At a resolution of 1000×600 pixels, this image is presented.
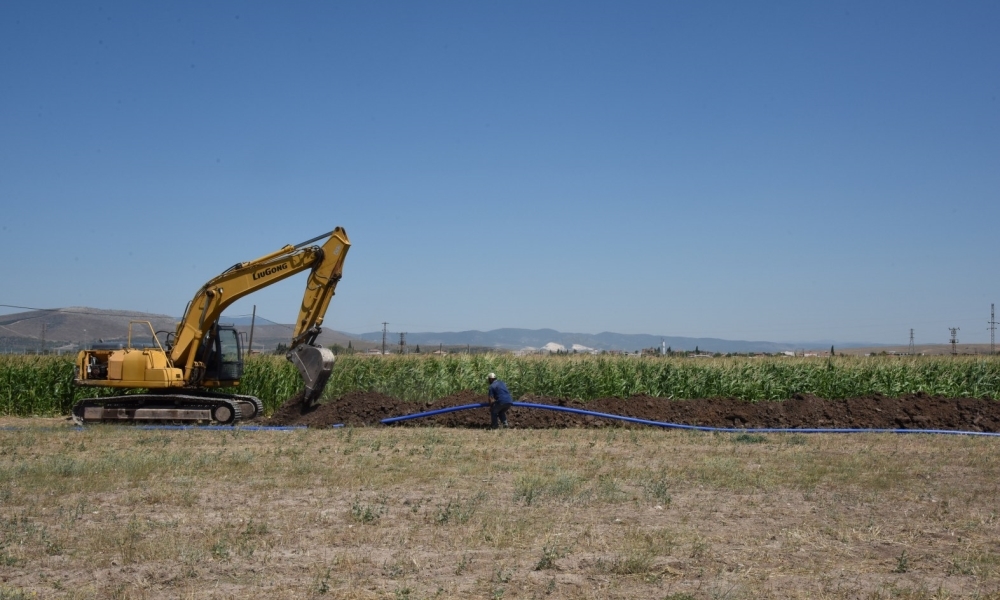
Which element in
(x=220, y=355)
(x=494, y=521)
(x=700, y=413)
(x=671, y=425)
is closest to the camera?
(x=494, y=521)

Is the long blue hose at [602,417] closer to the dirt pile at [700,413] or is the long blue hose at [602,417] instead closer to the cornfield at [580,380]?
the dirt pile at [700,413]

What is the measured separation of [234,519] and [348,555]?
7.64 feet

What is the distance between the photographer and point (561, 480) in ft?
43.0

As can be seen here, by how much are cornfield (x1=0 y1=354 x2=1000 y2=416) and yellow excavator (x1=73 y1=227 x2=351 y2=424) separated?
4491 mm

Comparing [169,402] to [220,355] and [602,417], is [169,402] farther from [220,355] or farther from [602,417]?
[602,417]

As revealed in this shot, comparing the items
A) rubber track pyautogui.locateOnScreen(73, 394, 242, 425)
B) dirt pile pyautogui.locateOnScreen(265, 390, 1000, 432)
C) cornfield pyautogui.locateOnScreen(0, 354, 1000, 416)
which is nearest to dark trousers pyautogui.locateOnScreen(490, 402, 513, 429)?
dirt pile pyautogui.locateOnScreen(265, 390, 1000, 432)

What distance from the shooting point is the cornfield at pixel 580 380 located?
2764cm

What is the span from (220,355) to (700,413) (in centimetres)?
1229

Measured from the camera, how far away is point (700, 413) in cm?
2344

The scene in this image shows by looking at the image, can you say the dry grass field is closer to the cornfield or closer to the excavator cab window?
the excavator cab window

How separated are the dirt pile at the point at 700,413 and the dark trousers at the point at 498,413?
19.7 inches

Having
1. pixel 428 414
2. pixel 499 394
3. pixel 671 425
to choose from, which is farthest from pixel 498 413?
pixel 671 425

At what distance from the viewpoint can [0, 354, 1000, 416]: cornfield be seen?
27641 mm

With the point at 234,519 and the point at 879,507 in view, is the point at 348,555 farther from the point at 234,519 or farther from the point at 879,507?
the point at 879,507
